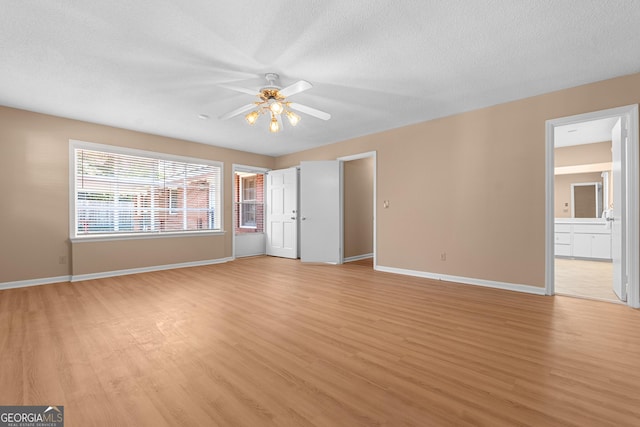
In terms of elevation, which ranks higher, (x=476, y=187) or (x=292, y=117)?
(x=292, y=117)

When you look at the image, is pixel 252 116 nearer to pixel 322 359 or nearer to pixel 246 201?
pixel 322 359

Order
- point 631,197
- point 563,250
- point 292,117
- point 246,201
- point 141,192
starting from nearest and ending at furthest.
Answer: point 631,197
point 292,117
point 141,192
point 563,250
point 246,201

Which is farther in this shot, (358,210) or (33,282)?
(358,210)

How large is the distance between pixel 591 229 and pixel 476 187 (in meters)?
4.16

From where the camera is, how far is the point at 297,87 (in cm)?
282

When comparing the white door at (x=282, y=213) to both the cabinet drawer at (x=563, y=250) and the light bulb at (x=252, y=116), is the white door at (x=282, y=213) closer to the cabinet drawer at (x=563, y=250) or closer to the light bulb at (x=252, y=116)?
the light bulb at (x=252, y=116)

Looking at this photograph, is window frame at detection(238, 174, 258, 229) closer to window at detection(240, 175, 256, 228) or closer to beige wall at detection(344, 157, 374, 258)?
window at detection(240, 175, 256, 228)

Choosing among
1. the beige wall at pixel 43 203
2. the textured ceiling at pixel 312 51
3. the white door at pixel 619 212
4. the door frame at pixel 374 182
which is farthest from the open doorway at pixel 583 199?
the beige wall at pixel 43 203

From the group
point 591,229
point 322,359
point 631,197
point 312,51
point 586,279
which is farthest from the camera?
point 591,229

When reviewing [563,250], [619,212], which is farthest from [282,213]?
Answer: [563,250]

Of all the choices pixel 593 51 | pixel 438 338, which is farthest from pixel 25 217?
pixel 593 51

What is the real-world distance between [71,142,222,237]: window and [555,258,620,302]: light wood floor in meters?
6.41

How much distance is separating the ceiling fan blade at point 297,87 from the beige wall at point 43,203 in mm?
3777

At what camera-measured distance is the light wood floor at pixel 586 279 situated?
370 cm
